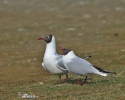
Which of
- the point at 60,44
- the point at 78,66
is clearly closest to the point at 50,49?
the point at 78,66

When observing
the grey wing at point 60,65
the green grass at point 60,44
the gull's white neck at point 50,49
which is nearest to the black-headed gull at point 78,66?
the grey wing at point 60,65

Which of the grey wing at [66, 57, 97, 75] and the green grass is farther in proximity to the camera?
the grey wing at [66, 57, 97, 75]

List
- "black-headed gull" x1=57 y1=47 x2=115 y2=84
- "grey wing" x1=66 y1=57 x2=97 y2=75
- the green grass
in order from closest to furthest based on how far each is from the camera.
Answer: the green grass → "black-headed gull" x1=57 y1=47 x2=115 y2=84 → "grey wing" x1=66 y1=57 x2=97 y2=75

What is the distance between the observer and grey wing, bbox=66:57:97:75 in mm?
14486

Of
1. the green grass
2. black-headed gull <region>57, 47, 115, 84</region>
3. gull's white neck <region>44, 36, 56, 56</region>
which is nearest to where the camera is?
the green grass

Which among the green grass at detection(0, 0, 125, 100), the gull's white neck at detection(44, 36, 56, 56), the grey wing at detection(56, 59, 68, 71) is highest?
the gull's white neck at detection(44, 36, 56, 56)

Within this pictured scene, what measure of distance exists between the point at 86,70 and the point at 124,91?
167 centimetres

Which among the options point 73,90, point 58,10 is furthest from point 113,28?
point 73,90

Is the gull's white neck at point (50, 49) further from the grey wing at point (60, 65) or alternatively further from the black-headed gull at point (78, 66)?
the black-headed gull at point (78, 66)

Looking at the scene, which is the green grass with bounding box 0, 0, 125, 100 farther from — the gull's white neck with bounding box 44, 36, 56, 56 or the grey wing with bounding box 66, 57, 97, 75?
the gull's white neck with bounding box 44, 36, 56, 56

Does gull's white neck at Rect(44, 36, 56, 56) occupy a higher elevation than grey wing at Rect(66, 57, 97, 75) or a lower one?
higher

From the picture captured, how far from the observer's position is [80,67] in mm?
14539

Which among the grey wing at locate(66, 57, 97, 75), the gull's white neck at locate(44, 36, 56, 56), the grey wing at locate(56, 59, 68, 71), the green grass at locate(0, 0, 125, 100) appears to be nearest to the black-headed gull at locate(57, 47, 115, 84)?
the grey wing at locate(66, 57, 97, 75)

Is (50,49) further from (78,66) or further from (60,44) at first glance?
(60,44)
